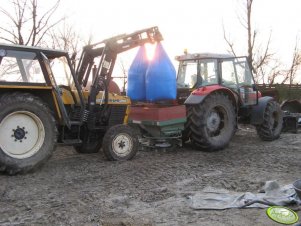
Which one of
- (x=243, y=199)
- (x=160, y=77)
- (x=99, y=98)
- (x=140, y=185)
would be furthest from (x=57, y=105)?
(x=243, y=199)

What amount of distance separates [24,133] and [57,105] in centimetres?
76

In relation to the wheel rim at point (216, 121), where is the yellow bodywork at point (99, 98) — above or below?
above

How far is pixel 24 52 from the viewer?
22.0 ft

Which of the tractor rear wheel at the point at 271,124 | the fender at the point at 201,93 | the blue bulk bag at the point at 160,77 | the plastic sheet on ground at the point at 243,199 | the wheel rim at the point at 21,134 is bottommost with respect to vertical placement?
the plastic sheet on ground at the point at 243,199

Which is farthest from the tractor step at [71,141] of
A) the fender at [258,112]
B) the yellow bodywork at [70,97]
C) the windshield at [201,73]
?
the fender at [258,112]

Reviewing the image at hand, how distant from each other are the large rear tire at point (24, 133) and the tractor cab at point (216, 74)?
389 centimetres

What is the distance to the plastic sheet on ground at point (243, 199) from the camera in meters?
4.75

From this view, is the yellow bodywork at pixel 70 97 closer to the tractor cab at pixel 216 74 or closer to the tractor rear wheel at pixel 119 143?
the tractor rear wheel at pixel 119 143

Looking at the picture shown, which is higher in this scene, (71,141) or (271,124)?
(71,141)

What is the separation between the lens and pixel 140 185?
579cm

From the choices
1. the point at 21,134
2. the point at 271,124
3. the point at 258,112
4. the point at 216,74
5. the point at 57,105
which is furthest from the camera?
the point at 271,124

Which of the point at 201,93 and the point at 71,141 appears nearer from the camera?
the point at 71,141

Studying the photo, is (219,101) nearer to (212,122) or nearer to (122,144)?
(212,122)

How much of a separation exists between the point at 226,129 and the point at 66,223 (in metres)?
5.89
